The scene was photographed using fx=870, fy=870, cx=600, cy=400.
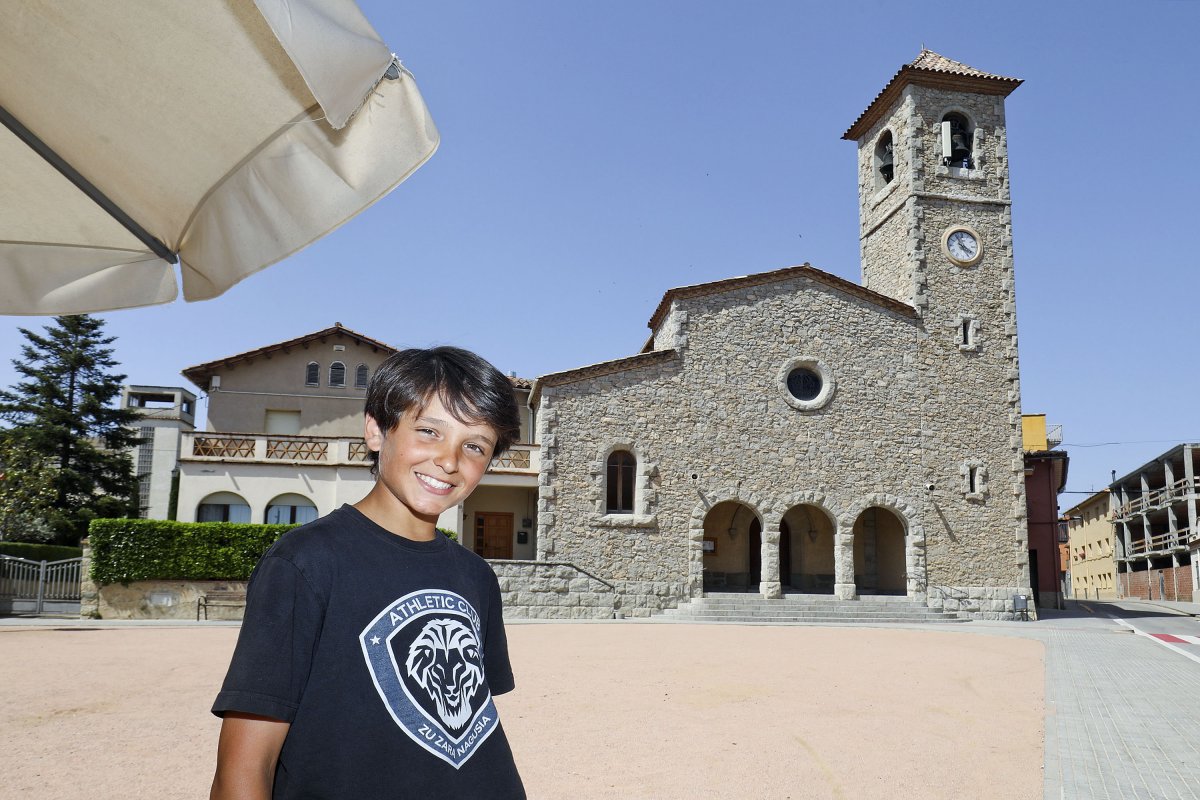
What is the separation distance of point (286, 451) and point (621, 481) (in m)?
9.23

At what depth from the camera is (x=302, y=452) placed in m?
23.9

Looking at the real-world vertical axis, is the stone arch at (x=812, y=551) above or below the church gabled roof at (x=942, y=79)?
below

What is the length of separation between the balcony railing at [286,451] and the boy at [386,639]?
70.3 ft

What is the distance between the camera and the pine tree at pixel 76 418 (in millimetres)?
28922

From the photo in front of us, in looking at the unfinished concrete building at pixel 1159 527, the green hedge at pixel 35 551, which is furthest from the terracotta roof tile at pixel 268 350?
the unfinished concrete building at pixel 1159 527

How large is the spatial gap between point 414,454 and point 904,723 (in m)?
6.82

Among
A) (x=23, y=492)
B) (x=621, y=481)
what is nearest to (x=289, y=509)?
(x=23, y=492)

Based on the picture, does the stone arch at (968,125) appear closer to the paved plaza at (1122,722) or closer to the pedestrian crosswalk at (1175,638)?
the pedestrian crosswalk at (1175,638)

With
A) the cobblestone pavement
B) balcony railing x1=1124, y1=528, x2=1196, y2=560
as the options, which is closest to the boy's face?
the cobblestone pavement

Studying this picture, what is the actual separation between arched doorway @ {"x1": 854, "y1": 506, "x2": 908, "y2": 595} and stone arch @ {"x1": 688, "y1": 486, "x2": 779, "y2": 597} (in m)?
3.31

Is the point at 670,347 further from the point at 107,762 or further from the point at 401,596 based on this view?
the point at 401,596

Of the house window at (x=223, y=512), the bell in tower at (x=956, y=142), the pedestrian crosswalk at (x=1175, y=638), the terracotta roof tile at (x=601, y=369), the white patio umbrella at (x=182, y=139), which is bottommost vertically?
the pedestrian crosswalk at (x=1175, y=638)

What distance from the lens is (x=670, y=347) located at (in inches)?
933

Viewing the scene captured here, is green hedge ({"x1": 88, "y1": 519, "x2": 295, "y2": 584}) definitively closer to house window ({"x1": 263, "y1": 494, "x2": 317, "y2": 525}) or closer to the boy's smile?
house window ({"x1": 263, "y1": 494, "x2": 317, "y2": 525})
